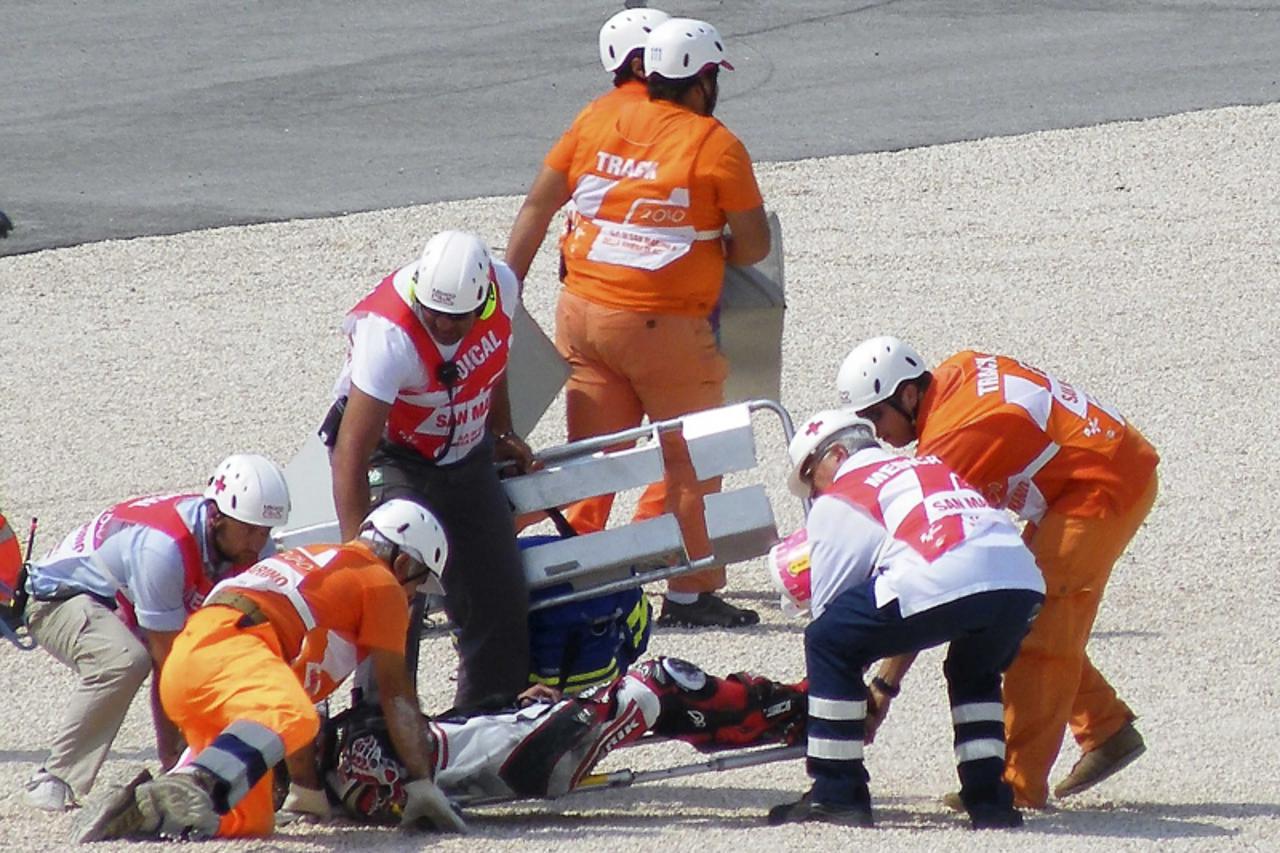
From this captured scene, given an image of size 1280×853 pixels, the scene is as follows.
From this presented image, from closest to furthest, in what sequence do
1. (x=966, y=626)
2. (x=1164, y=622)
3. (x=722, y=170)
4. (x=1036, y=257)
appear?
(x=966, y=626) → (x=722, y=170) → (x=1164, y=622) → (x=1036, y=257)

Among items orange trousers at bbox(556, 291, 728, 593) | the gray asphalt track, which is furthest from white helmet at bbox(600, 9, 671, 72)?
the gray asphalt track

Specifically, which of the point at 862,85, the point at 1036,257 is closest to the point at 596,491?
the point at 1036,257

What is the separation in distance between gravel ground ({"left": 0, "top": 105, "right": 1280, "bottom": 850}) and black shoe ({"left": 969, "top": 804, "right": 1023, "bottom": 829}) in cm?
7

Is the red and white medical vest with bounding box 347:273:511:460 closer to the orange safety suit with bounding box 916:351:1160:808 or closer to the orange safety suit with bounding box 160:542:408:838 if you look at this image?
the orange safety suit with bounding box 160:542:408:838

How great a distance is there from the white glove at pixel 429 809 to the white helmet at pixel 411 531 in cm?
64

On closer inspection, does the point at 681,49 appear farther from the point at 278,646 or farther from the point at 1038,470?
the point at 278,646

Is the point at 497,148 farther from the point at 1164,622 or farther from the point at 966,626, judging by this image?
the point at 966,626

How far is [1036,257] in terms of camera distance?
43.7 ft

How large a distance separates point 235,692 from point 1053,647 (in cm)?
235

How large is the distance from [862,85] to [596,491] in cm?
960

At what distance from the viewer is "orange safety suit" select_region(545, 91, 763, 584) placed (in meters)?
8.21

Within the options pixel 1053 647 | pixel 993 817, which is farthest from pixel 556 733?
pixel 1053 647

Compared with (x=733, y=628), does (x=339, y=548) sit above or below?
above

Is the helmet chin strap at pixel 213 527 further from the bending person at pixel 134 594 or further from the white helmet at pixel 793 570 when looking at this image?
the white helmet at pixel 793 570
